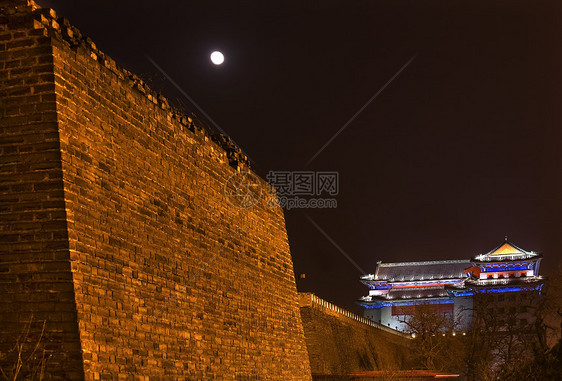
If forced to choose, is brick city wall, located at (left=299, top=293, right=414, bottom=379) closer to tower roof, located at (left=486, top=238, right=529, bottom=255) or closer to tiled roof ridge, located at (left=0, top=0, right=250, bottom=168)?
tiled roof ridge, located at (left=0, top=0, right=250, bottom=168)

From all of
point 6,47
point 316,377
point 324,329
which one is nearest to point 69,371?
point 6,47

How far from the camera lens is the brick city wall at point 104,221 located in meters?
5.96

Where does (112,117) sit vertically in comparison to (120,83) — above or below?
below

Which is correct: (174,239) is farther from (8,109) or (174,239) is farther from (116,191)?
(8,109)

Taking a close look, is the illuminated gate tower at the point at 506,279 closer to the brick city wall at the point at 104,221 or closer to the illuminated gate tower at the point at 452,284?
the illuminated gate tower at the point at 452,284

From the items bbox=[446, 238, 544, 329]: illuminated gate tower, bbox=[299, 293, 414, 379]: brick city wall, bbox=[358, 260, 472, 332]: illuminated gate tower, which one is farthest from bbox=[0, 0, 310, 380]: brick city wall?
bbox=[358, 260, 472, 332]: illuminated gate tower

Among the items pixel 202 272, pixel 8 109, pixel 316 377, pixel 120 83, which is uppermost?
pixel 120 83

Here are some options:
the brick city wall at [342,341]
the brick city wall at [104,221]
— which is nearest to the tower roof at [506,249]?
the brick city wall at [342,341]

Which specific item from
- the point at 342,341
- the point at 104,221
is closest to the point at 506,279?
the point at 342,341

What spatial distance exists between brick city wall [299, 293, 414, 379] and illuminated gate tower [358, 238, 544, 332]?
775 inches

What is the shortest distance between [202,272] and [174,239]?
96 centimetres

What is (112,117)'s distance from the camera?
736 centimetres

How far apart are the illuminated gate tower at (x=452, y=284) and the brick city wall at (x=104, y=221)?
170 ft

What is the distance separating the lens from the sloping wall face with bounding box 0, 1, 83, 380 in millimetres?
5758
